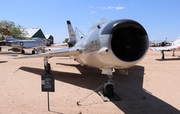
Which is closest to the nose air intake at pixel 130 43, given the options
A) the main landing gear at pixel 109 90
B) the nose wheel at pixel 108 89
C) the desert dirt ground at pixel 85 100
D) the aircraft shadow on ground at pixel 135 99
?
the main landing gear at pixel 109 90

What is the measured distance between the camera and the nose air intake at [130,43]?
251 inches

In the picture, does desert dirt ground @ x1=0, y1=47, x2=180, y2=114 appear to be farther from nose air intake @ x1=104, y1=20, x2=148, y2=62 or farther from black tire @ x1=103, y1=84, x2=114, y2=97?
nose air intake @ x1=104, y1=20, x2=148, y2=62

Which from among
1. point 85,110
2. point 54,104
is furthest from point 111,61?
point 54,104

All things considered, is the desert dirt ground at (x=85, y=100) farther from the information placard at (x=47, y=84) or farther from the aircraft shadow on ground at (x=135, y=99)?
the information placard at (x=47, y=84)

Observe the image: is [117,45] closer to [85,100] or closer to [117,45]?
[117,45]

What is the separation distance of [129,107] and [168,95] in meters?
2.40

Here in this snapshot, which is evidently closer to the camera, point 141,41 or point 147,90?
point 141,41

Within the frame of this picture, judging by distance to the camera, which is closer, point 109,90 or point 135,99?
point 135,99

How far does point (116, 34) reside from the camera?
22.4ft

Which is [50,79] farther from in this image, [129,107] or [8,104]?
[129,107]

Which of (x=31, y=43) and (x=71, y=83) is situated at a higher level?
(x=31, y=43)

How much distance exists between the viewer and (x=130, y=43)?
6.79 meters

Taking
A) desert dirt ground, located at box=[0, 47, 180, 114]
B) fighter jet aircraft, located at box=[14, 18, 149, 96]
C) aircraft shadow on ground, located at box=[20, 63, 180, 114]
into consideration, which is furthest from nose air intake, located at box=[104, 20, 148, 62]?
desert dirt ground, located at box=[0, 47, 180, 114]

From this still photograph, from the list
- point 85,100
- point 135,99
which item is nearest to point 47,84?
point 85,100
